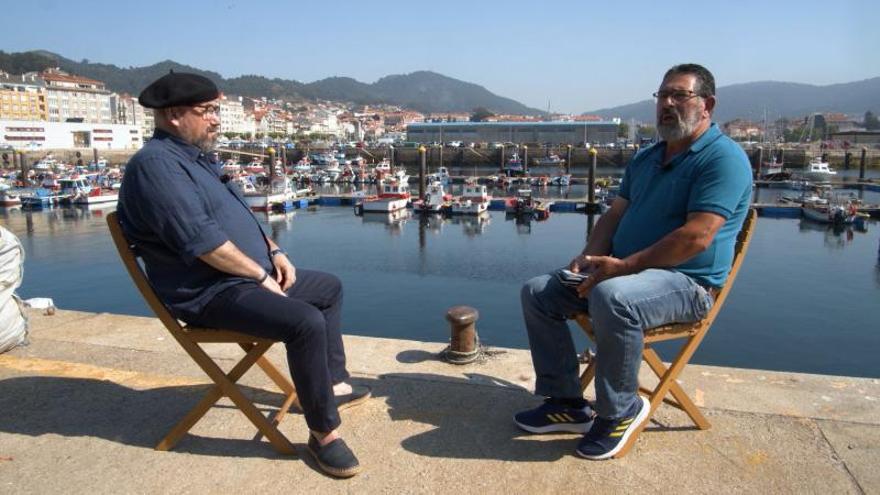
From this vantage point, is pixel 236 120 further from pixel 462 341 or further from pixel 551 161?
pixel 462 341

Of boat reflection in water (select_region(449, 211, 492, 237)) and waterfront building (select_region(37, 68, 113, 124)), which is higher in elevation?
waterfront building (select_region(37, 68, 113, 124))

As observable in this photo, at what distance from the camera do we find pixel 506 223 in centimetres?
3192

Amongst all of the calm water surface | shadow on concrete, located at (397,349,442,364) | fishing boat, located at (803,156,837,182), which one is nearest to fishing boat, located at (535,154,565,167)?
fishing boat, located at (803,156,837,182)

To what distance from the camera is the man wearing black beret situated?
6.46 ft

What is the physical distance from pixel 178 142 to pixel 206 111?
0.47 feet

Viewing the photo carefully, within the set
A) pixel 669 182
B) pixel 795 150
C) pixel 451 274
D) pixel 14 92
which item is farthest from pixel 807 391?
pixel 14 92

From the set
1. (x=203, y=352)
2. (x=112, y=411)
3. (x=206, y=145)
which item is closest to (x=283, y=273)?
(x=203, y=352)

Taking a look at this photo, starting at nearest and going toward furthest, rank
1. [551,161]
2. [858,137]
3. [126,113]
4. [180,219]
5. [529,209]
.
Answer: [180,219] < [529,209] < [551,161] < [858,137] < [126,113]

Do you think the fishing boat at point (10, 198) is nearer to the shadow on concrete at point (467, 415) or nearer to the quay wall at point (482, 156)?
the quay wall at point (482, 156)

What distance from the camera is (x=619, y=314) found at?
1.98 metres

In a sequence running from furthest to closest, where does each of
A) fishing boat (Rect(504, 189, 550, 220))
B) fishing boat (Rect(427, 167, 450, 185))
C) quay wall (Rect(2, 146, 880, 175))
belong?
quay wall (Rect(2, 146, 880, 175)) → fishing boat (Rect(427, 167, 450, 185)) → fishing boat (Rect(504, 189, 550, 220))

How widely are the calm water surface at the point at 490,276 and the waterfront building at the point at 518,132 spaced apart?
6662 centimetres

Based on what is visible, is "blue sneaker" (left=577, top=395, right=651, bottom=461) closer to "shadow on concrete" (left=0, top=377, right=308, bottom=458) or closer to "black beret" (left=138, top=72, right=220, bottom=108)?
"shadow on concrete" (left=0, top=377, right=308, bottom=458)

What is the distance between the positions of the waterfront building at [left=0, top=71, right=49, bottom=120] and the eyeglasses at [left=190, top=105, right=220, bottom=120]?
3762 inches
